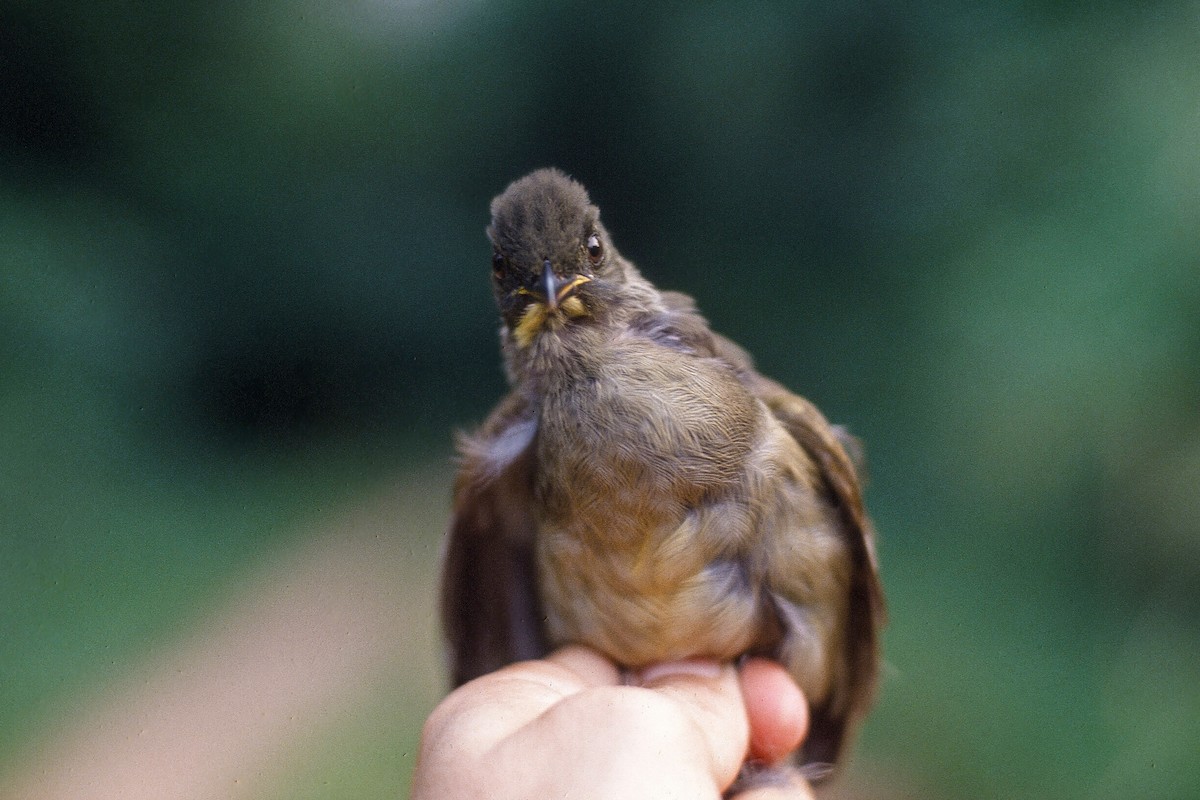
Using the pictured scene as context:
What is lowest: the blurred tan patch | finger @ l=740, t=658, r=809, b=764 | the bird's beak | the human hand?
finger @ l=740, t=658, r=809, b=764

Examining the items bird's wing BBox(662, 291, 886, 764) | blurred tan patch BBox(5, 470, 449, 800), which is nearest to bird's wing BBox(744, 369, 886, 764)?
bird's wing BBox(662, 291, 886, 764)

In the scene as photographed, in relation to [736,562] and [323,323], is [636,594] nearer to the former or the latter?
[736,562]

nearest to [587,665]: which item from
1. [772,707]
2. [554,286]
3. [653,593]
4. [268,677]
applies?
[653,593]

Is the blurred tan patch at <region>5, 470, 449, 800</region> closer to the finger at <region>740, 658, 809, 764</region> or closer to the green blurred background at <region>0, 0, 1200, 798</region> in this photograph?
the green blurred background at <region>0, 0, 1200, 798</region>

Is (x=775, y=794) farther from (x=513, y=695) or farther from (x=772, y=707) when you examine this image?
(x=513, y=695)

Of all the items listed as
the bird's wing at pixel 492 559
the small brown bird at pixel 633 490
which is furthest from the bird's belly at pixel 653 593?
the bird's wing at pixel 492 559

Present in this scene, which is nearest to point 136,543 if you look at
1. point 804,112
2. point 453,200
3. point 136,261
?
point 136,261
